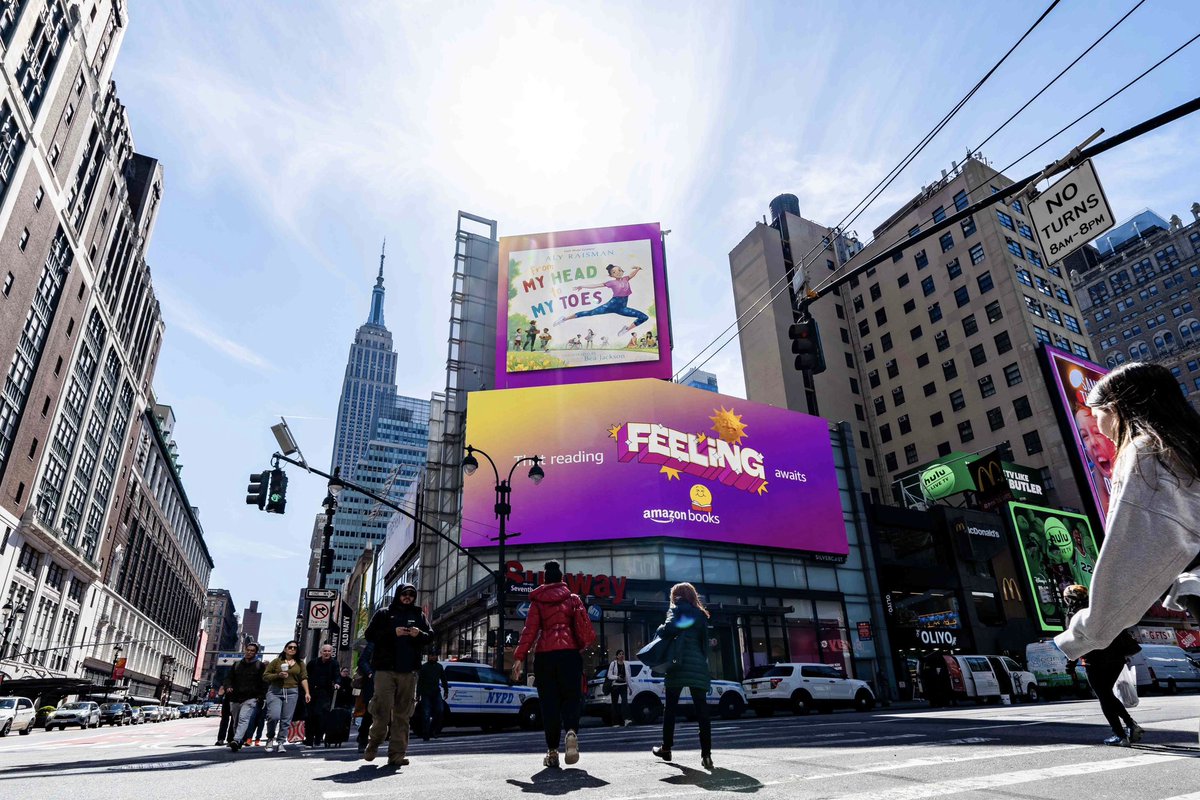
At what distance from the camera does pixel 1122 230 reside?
117 metres

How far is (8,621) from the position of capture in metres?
43.7

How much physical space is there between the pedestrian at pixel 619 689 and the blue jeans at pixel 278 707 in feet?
28.7

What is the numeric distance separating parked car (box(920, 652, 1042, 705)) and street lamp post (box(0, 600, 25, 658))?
5150 centimetres

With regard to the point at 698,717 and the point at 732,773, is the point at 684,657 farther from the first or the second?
the point at 732,773

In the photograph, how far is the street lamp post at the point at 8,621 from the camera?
42.9 metres

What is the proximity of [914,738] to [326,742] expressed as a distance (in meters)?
9.55

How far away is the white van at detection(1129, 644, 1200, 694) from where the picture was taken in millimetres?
27625

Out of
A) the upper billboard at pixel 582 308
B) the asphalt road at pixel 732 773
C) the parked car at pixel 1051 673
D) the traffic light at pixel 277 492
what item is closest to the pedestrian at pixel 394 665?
the asphalt road at pixel 732 773

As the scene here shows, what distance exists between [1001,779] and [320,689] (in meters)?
11.0

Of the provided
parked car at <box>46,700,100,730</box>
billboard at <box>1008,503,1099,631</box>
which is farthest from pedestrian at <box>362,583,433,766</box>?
billboard at <box>1008,503,1099,631</box>

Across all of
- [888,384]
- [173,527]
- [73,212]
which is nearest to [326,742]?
[73,212]

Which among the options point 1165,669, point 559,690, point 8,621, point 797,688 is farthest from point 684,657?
point 8,621

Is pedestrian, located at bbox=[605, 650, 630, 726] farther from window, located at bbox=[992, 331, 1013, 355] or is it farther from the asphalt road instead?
window, located at bbox=[992, 331, 1013, 355]

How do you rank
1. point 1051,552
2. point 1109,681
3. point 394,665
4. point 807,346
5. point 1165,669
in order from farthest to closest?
point 1051,552 < point 1165,669 < point 807,346 < point 394,665 < point 1109,681
